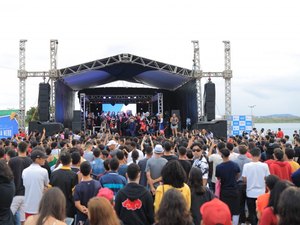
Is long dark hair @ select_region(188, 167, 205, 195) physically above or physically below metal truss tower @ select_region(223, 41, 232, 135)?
below

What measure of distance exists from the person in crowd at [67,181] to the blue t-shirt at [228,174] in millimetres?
2135

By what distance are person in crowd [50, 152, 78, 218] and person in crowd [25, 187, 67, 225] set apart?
1.88 metres

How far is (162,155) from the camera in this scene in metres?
5.92

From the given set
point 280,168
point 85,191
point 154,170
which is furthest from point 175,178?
point 280,168

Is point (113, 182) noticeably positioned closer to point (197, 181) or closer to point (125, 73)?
point (197, 181)

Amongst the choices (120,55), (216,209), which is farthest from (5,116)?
(216,209)

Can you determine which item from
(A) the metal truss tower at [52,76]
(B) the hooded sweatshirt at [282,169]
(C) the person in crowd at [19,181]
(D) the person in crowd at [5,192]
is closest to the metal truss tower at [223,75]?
(A) the metal truss tower at [52,76]

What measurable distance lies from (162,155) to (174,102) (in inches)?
761

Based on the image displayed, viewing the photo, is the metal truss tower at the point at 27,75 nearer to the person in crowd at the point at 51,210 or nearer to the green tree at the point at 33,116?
the green tree at the point at 33,116

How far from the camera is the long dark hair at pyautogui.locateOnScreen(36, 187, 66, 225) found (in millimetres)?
2637

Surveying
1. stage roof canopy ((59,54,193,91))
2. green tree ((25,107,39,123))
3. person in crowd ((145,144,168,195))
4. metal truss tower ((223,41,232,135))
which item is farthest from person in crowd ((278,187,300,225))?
green tree ((25,107,39,123))

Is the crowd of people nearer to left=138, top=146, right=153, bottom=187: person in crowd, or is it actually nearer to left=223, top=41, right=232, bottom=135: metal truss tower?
left=138, top=146, right=153, bottom=187: person in crowd

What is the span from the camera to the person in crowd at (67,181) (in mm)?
4574

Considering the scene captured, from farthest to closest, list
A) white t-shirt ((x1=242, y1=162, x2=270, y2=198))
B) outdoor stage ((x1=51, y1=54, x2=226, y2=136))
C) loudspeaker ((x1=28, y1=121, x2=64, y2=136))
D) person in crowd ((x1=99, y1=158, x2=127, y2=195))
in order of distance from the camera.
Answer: outdoor stage ((x1=51, y1=54, x2=226, y2=136)) → loudspeaker ((x1=28, y1=121, x2=64, y2=136)) → white t-shirt ((x1=242, y1=162, x2=270, y2=198)) → person in crowd ((x1=99, y1=158, x2=127, y2=195))
